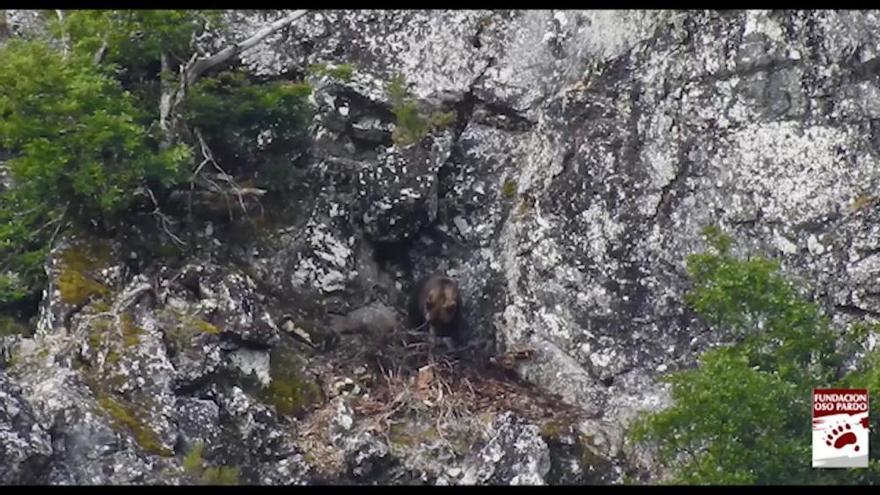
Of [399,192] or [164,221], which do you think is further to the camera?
[399,192]

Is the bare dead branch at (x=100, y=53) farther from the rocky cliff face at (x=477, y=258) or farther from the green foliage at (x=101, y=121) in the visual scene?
the rocky cliff face at (x=477, y=258)

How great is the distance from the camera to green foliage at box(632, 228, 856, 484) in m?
10.9

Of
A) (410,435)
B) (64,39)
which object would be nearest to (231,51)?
(64,39)

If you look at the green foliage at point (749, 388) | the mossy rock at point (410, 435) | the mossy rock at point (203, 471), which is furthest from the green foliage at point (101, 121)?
the green foliage at point (749, 388)

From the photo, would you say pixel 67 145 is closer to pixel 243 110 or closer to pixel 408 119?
pixel 243 110

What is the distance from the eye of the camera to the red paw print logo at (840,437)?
1094 centimetres

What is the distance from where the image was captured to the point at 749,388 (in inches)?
430

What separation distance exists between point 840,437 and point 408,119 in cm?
562

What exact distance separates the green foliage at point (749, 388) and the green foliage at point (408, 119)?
12.5ft

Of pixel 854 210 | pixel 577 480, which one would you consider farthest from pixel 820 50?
pixel 577 480

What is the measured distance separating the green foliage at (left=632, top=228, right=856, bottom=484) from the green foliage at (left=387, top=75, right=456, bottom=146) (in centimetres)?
379

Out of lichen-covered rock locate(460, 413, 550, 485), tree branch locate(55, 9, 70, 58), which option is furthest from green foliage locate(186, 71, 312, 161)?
lichen-covered rock locate(460, 413, 550, 485)

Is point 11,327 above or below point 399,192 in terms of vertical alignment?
below
